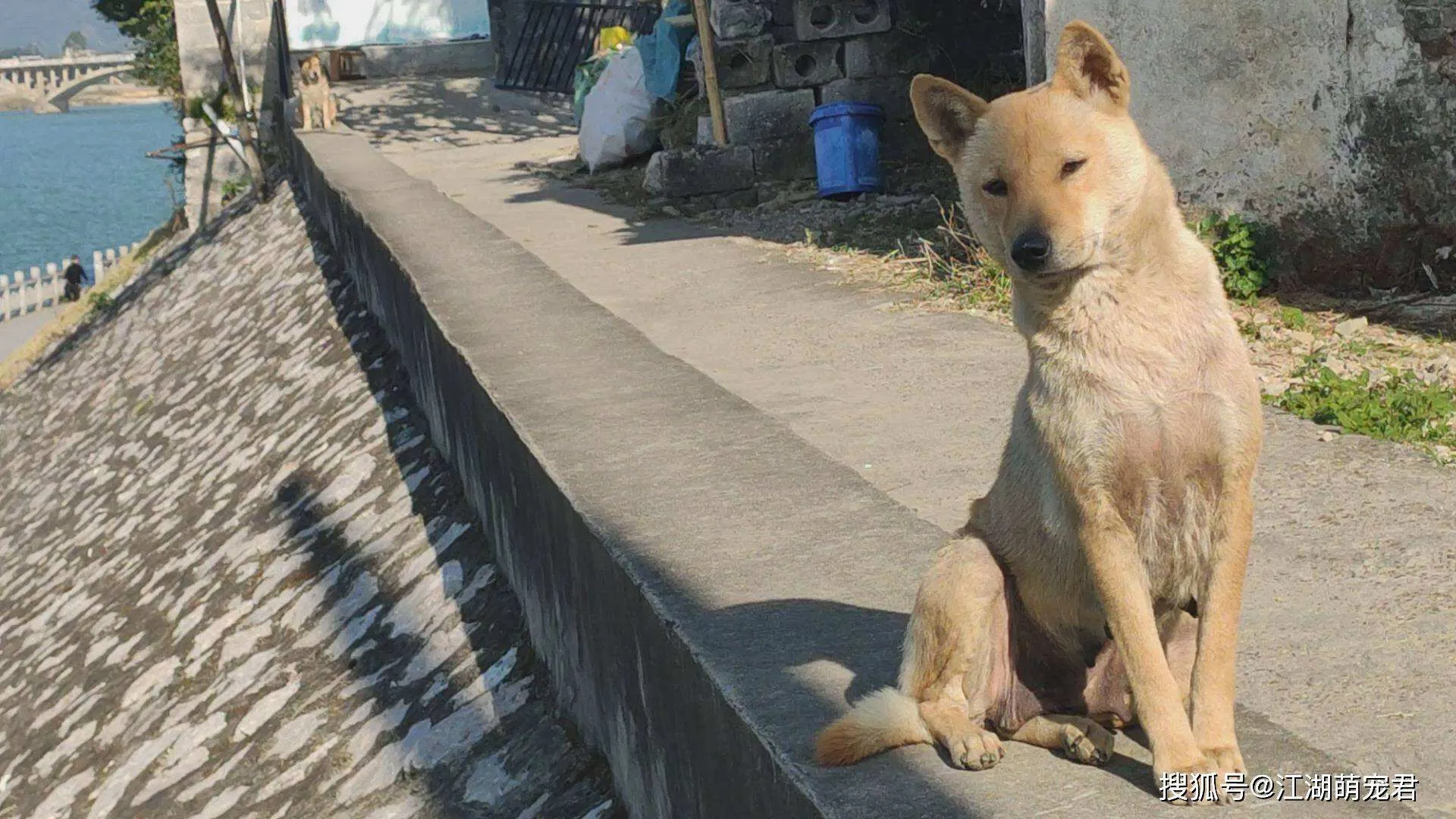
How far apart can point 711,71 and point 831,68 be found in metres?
0.95

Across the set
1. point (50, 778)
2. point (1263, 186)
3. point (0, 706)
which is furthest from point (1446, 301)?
point (0, 706)

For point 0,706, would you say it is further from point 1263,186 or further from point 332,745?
point 1263,186

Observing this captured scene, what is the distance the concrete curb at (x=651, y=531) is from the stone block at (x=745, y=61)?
19.2 feet

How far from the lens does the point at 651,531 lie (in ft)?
12.0

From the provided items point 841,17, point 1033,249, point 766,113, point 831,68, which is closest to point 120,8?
point 766,113

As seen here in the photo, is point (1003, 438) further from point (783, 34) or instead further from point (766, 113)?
point (783, 34)

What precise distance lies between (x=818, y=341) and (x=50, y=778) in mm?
3882

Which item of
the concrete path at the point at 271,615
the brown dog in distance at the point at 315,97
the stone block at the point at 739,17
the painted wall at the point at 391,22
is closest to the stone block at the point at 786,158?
the stone block at the point at 739,17

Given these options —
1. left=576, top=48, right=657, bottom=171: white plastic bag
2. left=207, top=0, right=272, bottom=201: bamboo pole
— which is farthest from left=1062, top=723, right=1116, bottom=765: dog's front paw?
left=207, top=0, right=272, bottom=201: bamboo pole

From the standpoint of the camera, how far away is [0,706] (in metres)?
8.09

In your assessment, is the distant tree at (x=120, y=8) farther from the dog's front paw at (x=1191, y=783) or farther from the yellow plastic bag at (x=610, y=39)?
the dog's front paw at (x=1191, y=783)

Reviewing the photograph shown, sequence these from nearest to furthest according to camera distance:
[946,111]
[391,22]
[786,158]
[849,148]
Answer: [946,111]
[849,148]
[786,158]
[391,22]

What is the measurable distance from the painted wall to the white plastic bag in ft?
32.7

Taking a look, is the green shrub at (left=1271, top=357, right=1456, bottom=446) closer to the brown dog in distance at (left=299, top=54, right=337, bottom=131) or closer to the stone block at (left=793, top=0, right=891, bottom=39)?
the stone block at (left=793, top=0, right=891, bottom=39)
